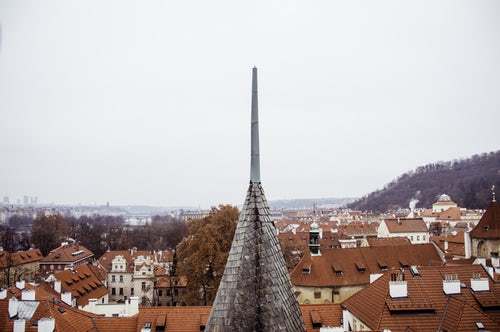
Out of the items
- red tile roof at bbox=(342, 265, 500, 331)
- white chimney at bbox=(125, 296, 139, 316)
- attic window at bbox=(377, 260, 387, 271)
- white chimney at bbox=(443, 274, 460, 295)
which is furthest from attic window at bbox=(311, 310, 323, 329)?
attic window at bbox=(377, 260, 387, 271)

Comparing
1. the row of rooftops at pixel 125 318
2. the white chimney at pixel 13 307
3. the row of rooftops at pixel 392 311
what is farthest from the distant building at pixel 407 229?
the white chimney at pixel 13 307

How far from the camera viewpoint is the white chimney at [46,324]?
701 inches

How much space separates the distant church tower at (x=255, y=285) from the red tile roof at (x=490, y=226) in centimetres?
3544

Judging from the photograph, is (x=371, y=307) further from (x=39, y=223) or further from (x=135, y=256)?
(x=39, y=223)

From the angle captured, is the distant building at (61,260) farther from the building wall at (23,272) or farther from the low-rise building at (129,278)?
the low-rise building at (129,278)

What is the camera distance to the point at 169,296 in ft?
148

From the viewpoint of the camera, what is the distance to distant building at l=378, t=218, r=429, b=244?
222ft

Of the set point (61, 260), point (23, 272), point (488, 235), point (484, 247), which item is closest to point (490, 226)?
point (488, 235)

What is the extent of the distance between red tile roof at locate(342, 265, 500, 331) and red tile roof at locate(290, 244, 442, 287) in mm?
12251

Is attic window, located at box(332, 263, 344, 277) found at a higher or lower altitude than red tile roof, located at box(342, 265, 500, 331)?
lower

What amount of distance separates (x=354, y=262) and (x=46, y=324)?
23541mm

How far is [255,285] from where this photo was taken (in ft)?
17.0

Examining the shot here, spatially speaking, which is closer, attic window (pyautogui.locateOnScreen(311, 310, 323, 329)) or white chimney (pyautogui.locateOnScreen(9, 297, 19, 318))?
white chimney (pyautogui.locateOnScreen(9, 297, 19, 318))

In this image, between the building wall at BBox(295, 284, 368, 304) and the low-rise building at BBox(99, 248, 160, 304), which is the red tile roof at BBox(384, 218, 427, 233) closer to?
the low-rise building at BBox(99, 248, 160, 304)
